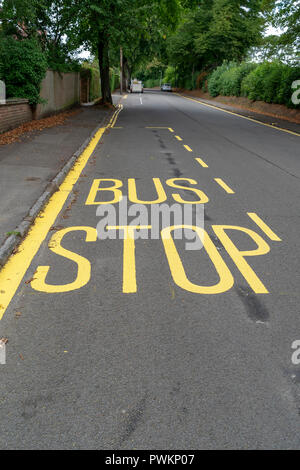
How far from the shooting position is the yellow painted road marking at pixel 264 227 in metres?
5.89

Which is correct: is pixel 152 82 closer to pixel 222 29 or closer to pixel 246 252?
pixel 222 29

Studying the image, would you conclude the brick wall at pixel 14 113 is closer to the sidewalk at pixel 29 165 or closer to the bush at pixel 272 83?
the sidewalk at pixel 29 165

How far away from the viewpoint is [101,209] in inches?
276

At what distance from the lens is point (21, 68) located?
16969 mm

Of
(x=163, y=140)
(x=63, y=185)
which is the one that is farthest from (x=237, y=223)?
(x=163, y=140)

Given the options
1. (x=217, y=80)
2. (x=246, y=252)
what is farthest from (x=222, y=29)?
(x=246, y=252)

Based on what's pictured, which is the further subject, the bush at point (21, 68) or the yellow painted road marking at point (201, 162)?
the bush at point (21, 68)

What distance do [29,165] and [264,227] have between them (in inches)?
235

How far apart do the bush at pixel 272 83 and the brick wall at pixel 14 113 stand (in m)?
16.3

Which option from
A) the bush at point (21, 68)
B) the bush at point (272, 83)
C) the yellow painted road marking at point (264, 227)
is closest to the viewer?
the yellow painted road marking at point (264, 227)

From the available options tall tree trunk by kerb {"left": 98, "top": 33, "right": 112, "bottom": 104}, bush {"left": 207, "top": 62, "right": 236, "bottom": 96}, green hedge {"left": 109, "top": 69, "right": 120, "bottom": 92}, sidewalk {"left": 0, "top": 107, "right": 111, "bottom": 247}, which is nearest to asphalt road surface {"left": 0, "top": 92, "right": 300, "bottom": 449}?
sidewalk {"left": 0, "top": 107, "right": 111, "bottom": 247}

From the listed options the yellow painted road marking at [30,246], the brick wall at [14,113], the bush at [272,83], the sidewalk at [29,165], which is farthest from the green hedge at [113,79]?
the yellow painted road marking at [30,246]
